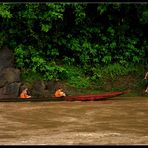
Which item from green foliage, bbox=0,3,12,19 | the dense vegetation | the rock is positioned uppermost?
green foliage, bbox=0,3,12,19

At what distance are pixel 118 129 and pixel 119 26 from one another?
38.7ft

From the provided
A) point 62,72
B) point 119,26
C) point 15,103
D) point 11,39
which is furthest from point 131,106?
point 11,39

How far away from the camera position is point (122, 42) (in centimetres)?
2027

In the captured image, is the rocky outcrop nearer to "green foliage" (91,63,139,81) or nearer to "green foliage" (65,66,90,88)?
"green foliage" (65,66,90,88)

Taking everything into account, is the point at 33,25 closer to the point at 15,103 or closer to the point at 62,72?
the point at 62,72

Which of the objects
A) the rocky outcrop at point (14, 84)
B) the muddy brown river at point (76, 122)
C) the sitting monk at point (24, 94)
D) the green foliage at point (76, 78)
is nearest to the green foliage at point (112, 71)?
the green foliage at point (76, 78)

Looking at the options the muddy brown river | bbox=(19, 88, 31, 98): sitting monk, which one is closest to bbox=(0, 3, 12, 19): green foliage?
bbox=(19, 88, 31, 98): sitting monk

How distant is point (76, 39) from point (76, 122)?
10.2m

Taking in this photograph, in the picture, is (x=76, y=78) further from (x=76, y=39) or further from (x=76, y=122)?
(x=76, y=122)

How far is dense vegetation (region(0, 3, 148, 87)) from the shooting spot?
1923 cm

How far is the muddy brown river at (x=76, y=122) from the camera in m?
7.80

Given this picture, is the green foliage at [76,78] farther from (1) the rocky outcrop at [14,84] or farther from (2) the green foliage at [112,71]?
(1) the rocky outcrop at [14,84]

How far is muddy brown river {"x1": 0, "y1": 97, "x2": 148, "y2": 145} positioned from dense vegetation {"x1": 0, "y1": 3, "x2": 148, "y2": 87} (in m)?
3.98

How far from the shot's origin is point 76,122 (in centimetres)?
1077
